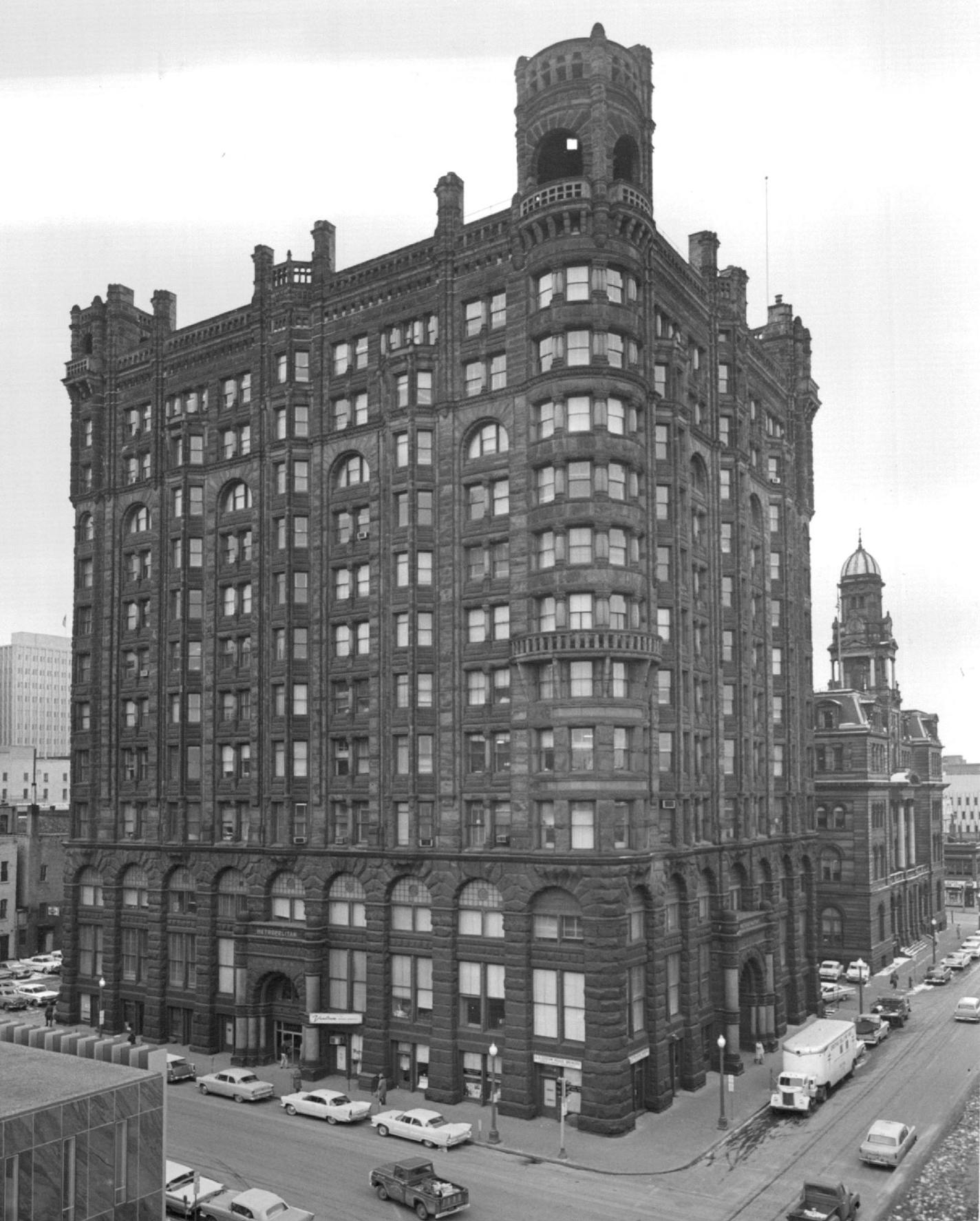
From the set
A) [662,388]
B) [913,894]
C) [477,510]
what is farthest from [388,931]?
[913,894]

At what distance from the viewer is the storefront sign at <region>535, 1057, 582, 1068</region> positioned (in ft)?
191

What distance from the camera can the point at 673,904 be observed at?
66250mm

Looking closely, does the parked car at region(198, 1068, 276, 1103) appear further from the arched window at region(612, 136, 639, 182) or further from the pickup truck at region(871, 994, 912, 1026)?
the arched window at region(612, 136, 639, 182)

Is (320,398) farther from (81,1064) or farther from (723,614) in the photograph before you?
(81,1064)

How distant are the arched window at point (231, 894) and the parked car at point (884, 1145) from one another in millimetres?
38789

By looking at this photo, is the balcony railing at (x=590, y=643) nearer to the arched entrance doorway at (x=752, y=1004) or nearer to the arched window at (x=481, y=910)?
the arched window at (x=481, y=910)

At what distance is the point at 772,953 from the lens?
7725 cm

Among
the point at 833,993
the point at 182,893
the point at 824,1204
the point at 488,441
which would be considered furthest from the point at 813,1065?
the point at 182,893

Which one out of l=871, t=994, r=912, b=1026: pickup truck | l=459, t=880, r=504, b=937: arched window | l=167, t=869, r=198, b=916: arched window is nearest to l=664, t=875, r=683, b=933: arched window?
l=459, t=880, r=504, b=937: arched window

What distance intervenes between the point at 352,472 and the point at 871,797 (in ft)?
210

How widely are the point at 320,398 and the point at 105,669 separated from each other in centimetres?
2620

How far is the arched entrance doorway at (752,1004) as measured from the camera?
74812mm

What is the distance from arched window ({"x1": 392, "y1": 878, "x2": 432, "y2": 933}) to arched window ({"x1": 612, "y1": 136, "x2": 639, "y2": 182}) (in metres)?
42.7

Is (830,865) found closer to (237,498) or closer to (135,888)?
(135,888)
